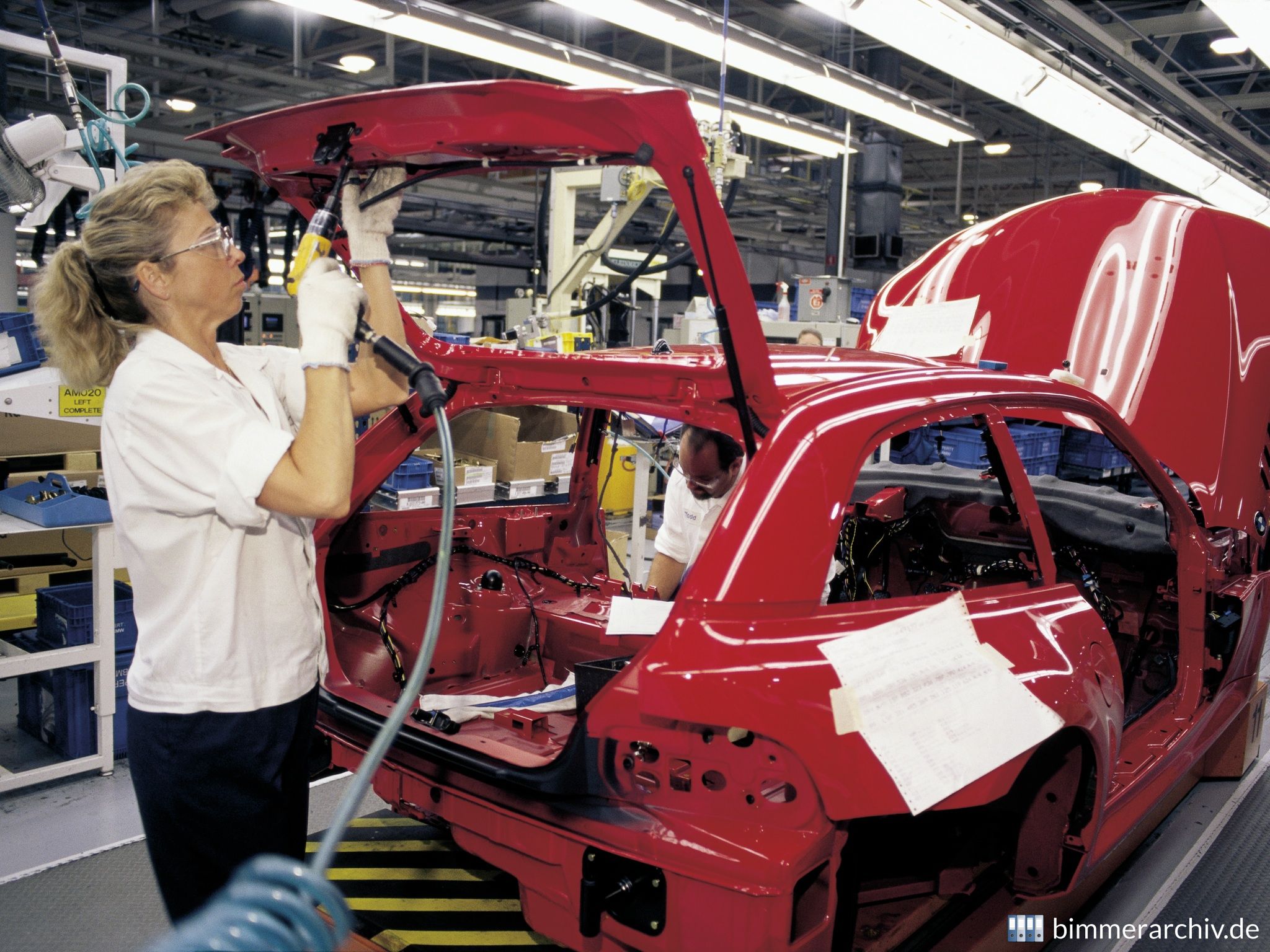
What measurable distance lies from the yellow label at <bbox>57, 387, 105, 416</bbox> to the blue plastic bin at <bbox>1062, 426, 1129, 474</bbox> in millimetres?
7497

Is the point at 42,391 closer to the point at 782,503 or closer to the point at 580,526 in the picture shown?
the point at 580,526

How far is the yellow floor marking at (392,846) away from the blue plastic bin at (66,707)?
101 centimetres

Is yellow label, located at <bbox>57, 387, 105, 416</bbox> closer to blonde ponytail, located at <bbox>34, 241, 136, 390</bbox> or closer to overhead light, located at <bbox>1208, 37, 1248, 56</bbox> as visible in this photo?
blonde ponytail, located at <bbox>34, 241, 136, 390</bbox>

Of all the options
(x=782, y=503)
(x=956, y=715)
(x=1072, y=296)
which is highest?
(x=1072, y=296)

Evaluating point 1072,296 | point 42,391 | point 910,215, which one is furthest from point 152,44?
point 910,215

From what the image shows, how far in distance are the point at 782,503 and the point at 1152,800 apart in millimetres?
1805

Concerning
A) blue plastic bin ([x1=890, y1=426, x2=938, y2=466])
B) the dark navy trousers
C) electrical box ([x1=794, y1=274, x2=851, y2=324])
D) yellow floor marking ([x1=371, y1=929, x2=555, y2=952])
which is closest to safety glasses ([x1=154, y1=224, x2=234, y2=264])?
the dark navy trousers

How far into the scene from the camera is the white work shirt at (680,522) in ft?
10.7

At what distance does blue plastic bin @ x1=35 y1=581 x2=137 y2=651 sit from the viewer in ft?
11.2

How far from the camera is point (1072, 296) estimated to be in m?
3.60

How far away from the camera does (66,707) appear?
348 cm

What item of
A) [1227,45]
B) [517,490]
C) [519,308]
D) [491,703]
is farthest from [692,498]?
[1227,45]

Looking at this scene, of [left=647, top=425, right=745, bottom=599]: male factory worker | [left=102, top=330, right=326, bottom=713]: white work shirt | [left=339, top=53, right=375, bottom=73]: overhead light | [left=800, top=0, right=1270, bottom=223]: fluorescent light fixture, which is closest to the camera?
[left=102, top=330, right=326, bottom=713]: white work shirt

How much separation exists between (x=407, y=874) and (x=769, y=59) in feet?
15.4
